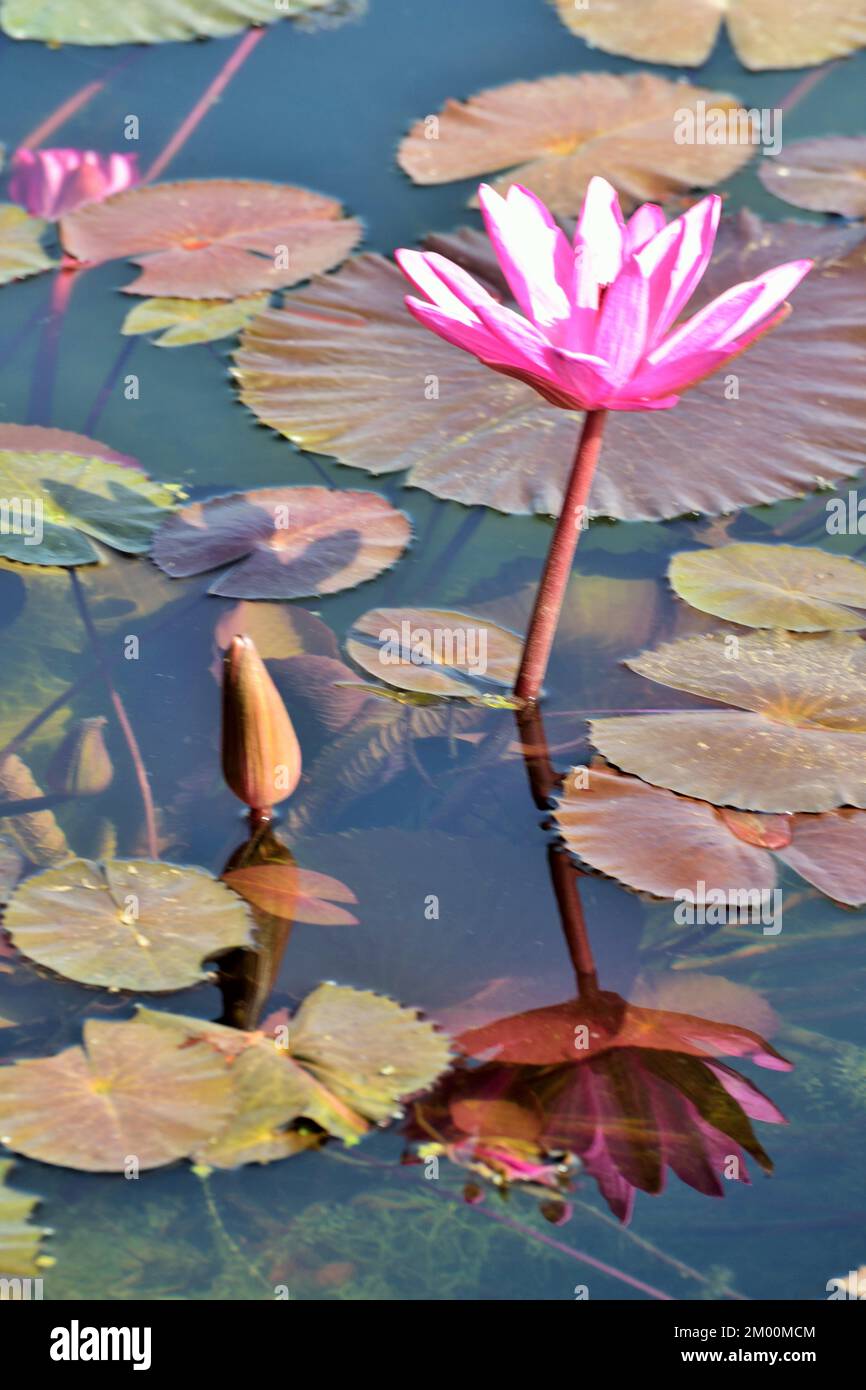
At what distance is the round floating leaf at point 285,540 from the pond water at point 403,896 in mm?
41

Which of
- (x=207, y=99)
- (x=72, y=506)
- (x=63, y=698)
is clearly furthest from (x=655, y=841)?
(x=207, y=99)

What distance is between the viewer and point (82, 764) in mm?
2242

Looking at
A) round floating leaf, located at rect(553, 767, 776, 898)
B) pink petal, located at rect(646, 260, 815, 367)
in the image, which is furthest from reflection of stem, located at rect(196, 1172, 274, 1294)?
pink petal, located at rect(646, 260, 815, 367)

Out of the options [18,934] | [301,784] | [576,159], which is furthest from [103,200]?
[18,934]

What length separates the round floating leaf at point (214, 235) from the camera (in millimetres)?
3273

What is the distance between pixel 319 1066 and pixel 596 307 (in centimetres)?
109

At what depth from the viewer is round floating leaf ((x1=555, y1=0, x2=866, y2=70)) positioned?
410 cm

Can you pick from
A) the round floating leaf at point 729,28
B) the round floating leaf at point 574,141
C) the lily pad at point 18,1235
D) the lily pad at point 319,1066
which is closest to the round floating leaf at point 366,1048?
the lily pad at point 319,1066

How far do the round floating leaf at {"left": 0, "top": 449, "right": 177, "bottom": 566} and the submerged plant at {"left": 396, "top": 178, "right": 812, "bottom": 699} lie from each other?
0.91 meters

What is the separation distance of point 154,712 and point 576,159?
210cm

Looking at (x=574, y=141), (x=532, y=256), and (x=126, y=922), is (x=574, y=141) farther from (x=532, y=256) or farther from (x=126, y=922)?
(x=126, y=922)

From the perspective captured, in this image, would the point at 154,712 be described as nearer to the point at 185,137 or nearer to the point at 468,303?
the point at 468,303

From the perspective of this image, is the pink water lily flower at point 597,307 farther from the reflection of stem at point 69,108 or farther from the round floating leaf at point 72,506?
the reflection of stem at point 69,108

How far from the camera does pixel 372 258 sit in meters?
3.32
